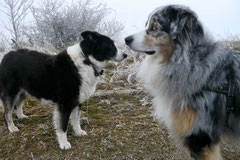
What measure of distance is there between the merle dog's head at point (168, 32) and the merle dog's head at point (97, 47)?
1.22m

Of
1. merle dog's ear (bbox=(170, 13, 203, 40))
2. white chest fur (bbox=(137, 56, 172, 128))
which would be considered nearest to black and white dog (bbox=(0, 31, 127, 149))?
white chest fur (bbox=(137, 56, 172, 128))

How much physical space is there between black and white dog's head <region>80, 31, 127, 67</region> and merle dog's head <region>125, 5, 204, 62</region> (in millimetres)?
1219

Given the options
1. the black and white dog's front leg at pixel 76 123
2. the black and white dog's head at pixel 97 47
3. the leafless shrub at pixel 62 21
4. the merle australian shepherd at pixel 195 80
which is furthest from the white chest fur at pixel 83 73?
the leafless shrub at pixel 62 21

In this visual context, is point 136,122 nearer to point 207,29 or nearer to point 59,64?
point 59,64

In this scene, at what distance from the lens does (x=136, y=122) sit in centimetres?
432

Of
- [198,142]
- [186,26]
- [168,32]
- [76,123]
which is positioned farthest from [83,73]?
[198,142]

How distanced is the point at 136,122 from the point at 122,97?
119 cm

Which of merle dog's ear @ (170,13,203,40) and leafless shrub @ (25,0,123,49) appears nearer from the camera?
merle dog's ear @ (170,13,203,40)

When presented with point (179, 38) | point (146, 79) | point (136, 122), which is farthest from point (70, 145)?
point (179, 38)

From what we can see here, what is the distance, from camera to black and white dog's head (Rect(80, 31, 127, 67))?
13.3 feet

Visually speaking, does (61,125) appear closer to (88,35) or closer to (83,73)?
(83,73)

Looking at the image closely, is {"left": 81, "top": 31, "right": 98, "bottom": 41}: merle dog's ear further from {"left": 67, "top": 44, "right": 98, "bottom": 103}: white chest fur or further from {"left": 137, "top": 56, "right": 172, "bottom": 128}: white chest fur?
{"left": 137, "top": 56, "right": 172, "bottom": 128}: white chest fur

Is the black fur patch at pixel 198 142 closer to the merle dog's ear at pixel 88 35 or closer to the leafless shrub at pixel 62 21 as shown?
the merle dog's ear at pixel 88 35

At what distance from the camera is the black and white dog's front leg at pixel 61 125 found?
12.1 feet
